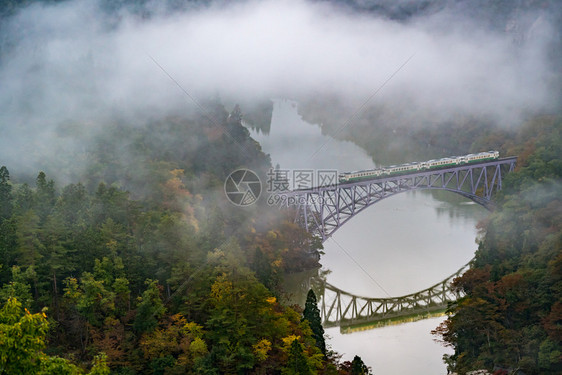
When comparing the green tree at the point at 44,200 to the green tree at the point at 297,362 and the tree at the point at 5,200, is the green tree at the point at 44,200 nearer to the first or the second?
the tree at the point at 5,200

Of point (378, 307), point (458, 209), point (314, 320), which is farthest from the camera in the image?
point (458, 209)

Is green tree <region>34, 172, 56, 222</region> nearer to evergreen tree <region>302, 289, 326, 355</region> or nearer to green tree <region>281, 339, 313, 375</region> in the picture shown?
evergreen tree <region>302, 289, 326, 355</region>

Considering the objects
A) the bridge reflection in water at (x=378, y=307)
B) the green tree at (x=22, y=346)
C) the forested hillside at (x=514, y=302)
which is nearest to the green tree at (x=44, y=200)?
the bridge reflection in water at (x=378, y=307)

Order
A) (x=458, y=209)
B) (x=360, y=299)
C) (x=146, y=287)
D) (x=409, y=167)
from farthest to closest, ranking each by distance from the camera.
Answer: (x=458, y=209)
(x=409, y=167)
(x=360, y=299)
(x=146, y=287)

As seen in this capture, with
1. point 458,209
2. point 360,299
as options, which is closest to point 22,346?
point 360,299

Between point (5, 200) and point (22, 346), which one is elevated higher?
point (5, 200)

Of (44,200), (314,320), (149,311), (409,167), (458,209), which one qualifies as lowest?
(314,320)

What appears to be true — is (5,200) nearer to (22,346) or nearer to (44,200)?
(44,200)
